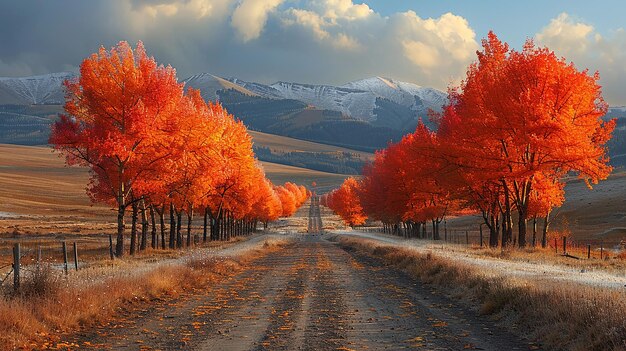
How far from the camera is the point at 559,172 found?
3603cm

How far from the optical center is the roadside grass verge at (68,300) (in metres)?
11.6

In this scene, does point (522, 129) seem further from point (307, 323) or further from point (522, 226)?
point (307, 323)

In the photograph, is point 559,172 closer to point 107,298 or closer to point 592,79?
point 592,79

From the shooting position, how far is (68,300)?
1410 centimetres

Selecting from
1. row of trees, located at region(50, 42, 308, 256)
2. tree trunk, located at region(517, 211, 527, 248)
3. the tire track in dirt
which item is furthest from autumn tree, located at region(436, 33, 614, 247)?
row of trees, located at region(50, 42, 308, 256)

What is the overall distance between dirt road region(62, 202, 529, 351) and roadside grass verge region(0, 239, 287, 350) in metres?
0.63

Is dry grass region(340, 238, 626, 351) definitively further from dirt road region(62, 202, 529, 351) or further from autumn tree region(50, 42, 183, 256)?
autumn tree region(50, 42, 183, 256)

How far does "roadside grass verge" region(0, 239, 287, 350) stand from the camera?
11.6m

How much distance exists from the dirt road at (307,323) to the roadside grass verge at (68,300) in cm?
63

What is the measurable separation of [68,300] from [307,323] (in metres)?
5.80

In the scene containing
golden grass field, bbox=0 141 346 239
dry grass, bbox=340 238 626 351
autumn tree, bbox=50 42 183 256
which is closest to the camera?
dry grass, bbox=340 238 626 351

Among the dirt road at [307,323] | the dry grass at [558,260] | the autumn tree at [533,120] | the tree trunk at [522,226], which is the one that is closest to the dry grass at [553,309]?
the dirt road at [307,323]

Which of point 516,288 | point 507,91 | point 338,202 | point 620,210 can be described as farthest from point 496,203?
point 338,202

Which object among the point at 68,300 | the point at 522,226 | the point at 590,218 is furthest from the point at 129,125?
the point at 590,218
